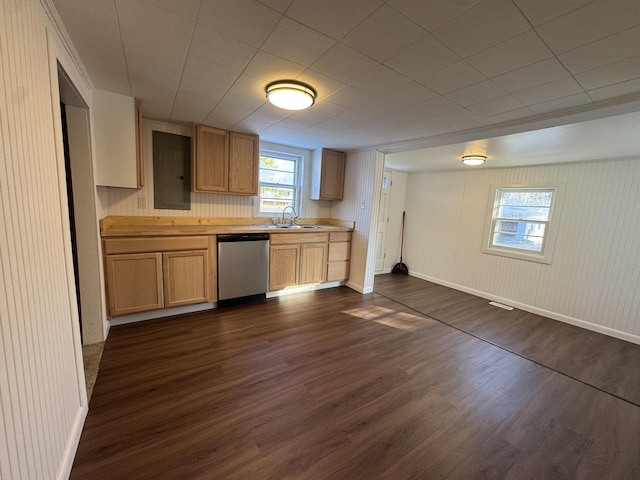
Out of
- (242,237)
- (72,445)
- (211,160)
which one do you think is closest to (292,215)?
(242,237)

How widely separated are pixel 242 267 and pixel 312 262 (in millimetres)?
1101

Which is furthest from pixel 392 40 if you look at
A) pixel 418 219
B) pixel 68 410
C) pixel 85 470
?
pixel 418 219

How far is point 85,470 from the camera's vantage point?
129cm

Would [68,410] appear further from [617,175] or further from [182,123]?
[617,175]

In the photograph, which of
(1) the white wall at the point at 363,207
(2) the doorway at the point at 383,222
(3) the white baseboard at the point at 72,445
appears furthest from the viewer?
(2) the doorway at the point at 383,222

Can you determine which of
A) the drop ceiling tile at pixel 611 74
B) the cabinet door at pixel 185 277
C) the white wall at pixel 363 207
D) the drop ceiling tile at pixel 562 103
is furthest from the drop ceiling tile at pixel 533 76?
the cabinet door at pixel 185 277

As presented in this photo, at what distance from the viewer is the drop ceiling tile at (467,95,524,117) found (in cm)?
203

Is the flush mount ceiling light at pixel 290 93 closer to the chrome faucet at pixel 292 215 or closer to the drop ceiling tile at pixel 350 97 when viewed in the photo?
the drop ceiling tile at pixel 350 97

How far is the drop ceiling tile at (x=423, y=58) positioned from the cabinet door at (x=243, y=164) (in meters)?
2.37

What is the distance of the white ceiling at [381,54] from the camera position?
1222 mm

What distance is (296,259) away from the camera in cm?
386

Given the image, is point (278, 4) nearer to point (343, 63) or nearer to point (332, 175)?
point (343, 63)

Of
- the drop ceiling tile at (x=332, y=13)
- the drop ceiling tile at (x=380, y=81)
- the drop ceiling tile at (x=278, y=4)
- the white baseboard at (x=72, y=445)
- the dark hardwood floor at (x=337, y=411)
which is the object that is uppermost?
the drop ceiling tile at (x=278, y=4)

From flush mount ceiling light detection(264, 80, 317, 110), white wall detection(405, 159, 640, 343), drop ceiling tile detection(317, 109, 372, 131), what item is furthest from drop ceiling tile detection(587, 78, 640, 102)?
white wall detection(405, 159, 640, 343)
